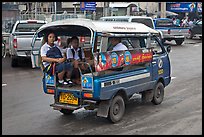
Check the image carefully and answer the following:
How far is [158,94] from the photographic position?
28.3 feet

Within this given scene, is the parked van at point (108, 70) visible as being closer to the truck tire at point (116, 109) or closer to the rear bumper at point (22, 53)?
the truck tire at point (116, 109)

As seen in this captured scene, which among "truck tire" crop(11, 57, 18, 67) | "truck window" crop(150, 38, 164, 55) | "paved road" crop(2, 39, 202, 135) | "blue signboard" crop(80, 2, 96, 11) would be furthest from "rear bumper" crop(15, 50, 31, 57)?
"blue signboard" crop(80, 2, 96, 11)

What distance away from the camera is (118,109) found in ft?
23.7

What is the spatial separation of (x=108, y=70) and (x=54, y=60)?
104 cm

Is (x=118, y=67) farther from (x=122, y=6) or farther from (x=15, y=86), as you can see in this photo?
(x=122, y=6)

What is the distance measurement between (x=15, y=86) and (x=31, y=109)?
2.99 meters

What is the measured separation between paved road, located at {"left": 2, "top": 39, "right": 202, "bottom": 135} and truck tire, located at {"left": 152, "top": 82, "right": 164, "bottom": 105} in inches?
5.0

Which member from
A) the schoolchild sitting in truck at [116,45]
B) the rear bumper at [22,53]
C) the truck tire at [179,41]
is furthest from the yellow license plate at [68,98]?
the truck tire at [179,41]

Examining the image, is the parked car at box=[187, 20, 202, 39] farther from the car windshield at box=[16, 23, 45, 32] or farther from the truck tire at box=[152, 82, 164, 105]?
the truck tire at box=[152, 82, 164, 105]

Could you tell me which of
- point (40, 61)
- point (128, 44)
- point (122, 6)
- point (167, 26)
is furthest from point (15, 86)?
point (122, 6)

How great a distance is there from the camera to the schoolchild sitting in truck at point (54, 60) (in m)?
7.12

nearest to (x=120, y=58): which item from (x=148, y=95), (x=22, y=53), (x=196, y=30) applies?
(x=148, y=95)

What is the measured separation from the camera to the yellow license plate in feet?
22.7

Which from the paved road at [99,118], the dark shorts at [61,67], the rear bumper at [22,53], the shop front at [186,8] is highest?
the shop front at [186,8]
